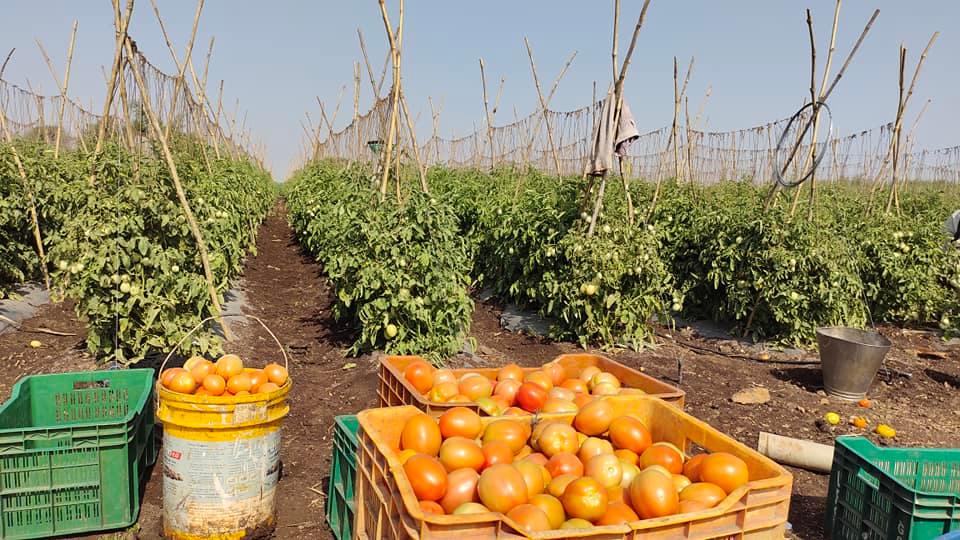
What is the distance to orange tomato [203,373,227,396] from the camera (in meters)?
2.90

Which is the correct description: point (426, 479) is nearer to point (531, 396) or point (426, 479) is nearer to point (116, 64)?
point (531, 396)

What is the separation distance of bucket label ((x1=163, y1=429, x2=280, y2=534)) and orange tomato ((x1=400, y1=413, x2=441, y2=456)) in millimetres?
975

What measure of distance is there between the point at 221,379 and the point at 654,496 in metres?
2.07

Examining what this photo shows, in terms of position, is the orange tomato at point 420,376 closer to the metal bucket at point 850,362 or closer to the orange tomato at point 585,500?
the orange tomato at point 585,500

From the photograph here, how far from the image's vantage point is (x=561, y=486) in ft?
6.42

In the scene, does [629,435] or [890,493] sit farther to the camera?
[890,493]

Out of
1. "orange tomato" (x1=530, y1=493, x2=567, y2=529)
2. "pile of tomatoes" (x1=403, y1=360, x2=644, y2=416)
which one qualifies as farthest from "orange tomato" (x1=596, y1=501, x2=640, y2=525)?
"pile of tomatoes" (x1=403, y1=360, x2=644, y2=416)

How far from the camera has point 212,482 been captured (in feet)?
9.14

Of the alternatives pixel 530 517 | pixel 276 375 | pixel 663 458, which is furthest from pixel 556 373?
pixel 530 517

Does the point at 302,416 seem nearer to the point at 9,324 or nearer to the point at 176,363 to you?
the point at 176,363

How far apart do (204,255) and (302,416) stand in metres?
1.50

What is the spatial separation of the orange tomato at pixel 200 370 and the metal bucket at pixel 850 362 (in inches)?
189

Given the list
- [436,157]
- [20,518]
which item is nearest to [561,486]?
[20,518]

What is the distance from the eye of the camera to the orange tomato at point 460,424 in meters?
2.26
